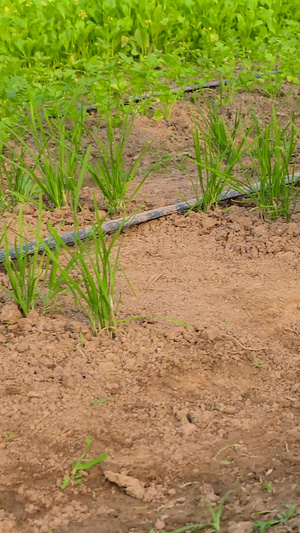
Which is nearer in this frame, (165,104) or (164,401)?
(164,401)

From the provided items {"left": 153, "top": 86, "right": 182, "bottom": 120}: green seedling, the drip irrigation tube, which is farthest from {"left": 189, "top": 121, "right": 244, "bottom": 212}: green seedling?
the drip irrigation tube

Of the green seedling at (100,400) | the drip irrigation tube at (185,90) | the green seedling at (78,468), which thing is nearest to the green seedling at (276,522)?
the green seedling at (78,468)

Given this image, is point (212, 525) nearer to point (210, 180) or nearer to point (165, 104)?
point (210, 180)

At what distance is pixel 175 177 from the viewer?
4008 mm

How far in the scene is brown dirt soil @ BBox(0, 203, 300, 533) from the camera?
1920mm

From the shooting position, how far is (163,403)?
2.29 m

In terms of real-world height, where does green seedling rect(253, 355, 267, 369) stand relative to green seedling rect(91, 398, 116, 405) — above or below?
below

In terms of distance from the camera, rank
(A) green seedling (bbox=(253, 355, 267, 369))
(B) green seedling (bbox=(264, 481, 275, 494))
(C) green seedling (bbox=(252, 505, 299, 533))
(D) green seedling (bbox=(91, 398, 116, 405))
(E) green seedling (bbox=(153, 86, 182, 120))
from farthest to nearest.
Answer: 1. (E) green seedling (bbox=(153, 86, 182, 120))
2. (A) green seedling (bbox=(253, 355, 267, 369))
3. (D) green seedling (bbox=(91, 398, 116, 405))
4. (B) green seedling (bbox=(264, 481, 275, 494))
5. (C) green seedling (bbox=(252, 505, 299, 533))

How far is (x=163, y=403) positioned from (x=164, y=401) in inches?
0.4

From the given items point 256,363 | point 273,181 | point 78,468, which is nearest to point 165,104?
point 273,181

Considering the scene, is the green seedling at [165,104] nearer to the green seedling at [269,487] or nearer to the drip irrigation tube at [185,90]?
the drip irrigation tube at [185,90]

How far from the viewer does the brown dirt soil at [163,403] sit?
192 centimetres

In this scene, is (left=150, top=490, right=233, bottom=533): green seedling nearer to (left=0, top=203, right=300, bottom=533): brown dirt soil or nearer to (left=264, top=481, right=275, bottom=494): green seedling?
(left=0, top=203, right=300, bottom=533): brown dirt soil

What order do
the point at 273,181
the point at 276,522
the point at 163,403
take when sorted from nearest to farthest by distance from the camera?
the point at 276,522, the point at 163,403, the point at 273,181
